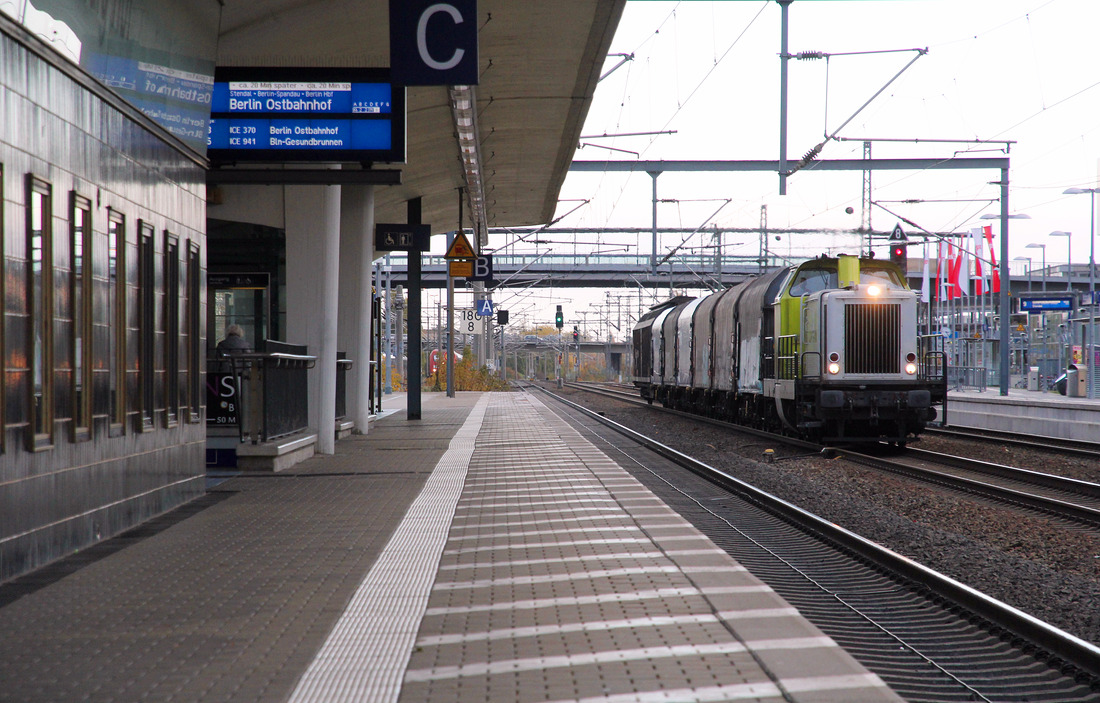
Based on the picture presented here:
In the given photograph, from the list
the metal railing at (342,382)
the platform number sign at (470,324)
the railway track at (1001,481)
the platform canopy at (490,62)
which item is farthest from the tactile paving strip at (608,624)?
the platform number sign at (470,324)

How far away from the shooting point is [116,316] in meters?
7.67

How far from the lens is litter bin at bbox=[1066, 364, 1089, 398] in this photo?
32406 millimetres

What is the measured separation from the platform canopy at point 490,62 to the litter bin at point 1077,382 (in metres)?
19.7

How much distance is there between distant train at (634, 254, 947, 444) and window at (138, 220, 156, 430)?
1090 cm

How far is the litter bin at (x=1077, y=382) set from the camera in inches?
1276

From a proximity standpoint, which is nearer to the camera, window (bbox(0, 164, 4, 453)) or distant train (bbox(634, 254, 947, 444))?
window (bbox(0, 164, 4, 453))

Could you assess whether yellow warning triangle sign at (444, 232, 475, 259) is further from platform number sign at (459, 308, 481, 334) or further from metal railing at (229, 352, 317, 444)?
platform number sign at (459, 308, 481, 334)

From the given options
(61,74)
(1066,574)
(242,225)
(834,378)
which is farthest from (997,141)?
(61,74)

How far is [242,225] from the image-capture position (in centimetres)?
1506

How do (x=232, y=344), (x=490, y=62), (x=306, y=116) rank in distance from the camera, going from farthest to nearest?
(x=490, y=62)
(x=232, y=344)
(x=306, y=116)

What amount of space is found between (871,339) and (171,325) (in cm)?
1163

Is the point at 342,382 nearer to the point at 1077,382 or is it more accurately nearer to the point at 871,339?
the point at 871,339

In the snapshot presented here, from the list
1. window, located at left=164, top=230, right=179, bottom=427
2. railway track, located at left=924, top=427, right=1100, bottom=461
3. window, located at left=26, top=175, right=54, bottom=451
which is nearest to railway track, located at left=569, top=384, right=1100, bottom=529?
railway track, located at left=924, top=427, right=1100, bottom=461

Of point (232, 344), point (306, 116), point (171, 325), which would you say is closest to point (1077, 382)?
point (232, 344)
